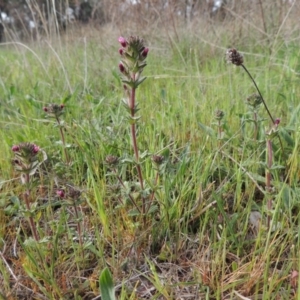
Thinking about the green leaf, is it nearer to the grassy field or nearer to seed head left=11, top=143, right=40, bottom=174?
the grassy field

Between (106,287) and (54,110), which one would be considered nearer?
(106,287)

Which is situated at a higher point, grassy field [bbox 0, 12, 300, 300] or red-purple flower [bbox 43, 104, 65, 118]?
red-purple flower [bbox 43, 104, 65, 118]

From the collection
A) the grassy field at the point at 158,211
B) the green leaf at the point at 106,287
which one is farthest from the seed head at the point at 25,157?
the green leaf at the point at 106,287

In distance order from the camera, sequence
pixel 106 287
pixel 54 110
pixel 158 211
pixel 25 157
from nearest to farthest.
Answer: pixel 106 287
pixel 25 157
pixel 158 211
pixel 54 110

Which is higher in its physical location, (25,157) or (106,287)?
(25,157)

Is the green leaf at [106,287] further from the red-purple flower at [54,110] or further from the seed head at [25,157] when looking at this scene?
the red-purple flower at [54,110]

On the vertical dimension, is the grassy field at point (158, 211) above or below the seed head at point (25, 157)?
below

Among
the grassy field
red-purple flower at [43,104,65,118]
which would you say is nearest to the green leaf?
the grassy field

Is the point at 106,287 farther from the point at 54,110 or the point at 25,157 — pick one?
the point at 54,110

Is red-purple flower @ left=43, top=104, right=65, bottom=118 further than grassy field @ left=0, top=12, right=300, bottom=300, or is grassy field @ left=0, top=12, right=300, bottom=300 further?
red-purple flower @ left=43, top=104, right=65, bottom=118

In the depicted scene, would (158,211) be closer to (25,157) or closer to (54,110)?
(25,157)

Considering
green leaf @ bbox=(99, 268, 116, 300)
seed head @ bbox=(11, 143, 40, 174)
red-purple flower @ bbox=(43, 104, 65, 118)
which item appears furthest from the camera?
red-purple flower @ bbox=(43, 104, 65, 118)

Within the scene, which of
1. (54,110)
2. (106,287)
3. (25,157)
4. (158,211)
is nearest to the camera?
(106,287)

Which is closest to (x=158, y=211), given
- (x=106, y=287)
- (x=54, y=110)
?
(x=106, y=287)
